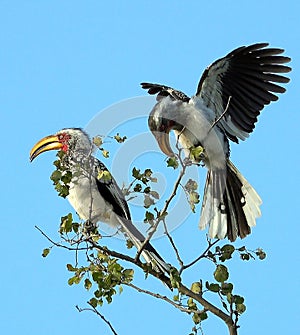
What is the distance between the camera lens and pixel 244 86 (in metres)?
7.48

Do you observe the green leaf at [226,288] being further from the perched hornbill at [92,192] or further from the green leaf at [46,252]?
the perched hornbill at [92,192]

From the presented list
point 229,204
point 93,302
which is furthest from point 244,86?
point 93,302

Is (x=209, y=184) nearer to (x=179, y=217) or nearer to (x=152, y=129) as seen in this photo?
(x=152, y=129)

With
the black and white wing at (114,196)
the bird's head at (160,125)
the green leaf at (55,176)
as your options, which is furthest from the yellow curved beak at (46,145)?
the green leaf at (55,176)

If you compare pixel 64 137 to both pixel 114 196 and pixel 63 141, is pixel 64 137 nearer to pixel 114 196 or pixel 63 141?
pixel 63 141

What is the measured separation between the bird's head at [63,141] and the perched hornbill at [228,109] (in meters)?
1.15

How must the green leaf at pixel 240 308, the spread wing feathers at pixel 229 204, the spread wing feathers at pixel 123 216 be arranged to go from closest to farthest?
the green leaf at pixel 240 308 < the spread wing feathers at pixel 123 216 < the spread wing feathers at pixel 229 204

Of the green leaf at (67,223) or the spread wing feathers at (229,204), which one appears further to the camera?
the spread wing feathers at (229,204)

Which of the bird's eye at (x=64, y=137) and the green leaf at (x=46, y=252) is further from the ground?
the bird's eye at (x=64, y=137)

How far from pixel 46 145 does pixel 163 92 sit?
189 centimetres

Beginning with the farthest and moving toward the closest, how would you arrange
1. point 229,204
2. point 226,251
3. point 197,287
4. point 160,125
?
point 229,204
point 160,125
point 226,251
point 197,287

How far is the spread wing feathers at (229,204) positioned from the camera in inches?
285

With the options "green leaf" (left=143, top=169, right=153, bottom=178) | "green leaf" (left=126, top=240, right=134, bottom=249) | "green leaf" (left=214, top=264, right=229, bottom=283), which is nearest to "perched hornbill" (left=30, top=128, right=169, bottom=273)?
"green leaf" (left=126, top=240, right=134, bottom=249)

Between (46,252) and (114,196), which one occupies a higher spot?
(114,196)
